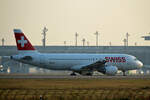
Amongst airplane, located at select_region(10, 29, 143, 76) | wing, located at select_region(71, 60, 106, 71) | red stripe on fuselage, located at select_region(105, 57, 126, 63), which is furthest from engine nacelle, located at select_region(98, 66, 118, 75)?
red stripe on fuselage, located at select_region(105, 57, 126, 63)

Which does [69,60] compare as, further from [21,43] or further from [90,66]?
[21,43]

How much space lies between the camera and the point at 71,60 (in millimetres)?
74062

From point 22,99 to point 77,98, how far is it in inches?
159

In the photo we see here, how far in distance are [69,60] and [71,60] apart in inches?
13.3

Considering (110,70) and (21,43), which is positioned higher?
(21,43)

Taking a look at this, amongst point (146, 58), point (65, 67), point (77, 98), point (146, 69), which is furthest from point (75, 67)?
point (146, 58)

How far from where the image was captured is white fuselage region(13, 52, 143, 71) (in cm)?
7293

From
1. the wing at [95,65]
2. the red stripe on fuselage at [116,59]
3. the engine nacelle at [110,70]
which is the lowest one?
the engine nacelle at [110,70]

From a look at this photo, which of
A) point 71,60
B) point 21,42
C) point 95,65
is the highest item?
point 21,42

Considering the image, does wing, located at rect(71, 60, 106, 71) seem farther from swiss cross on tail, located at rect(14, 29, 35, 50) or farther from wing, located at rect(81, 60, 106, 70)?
swiss cross on tail, located at rect(14, 29, 35, 50)

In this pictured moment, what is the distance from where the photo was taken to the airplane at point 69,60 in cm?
7225

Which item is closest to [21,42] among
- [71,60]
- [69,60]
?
[69,60]

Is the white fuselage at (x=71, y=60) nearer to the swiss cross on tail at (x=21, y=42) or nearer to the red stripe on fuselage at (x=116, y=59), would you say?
the red stripe on fuselage at (x=116, y=59)

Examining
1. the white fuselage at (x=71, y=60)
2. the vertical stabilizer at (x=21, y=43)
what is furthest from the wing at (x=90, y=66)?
the vertical stabilizer at (x=21, y=43)
